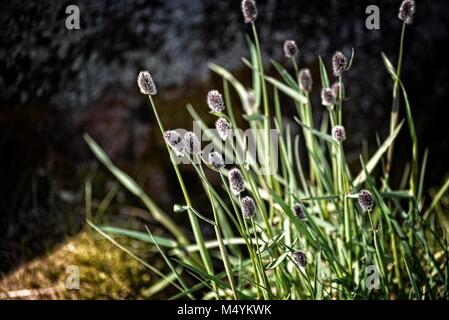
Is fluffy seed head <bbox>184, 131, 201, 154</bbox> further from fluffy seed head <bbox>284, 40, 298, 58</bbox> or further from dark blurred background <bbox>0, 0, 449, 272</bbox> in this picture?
dark blurred background <bbox>0, 0, 449, 272</bbox>

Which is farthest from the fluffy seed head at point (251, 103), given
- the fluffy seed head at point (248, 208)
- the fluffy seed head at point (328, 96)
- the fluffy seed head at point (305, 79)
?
the fluffy seed head at point (248, 208)

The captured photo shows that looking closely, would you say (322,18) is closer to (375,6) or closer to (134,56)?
(375,6)

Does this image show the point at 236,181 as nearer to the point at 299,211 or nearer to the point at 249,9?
the point at 299,211

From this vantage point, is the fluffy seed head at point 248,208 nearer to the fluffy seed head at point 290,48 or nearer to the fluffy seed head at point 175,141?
the fluffy seed head at point 175,141

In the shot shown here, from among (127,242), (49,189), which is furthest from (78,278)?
(49,189)

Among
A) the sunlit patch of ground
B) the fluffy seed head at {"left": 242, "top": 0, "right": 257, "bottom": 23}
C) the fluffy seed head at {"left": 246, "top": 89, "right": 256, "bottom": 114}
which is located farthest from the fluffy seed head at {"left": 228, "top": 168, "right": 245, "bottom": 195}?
the sunlit patch of ground

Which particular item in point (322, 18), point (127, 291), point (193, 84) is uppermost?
point (322, 18)

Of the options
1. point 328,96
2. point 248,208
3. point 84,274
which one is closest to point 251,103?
point 328,96

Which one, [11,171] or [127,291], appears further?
[11,171]
